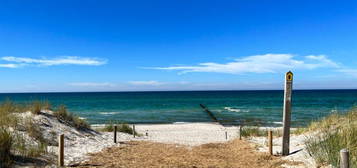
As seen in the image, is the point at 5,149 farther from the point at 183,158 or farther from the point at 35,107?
the point at 35,107

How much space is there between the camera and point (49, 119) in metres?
13.3

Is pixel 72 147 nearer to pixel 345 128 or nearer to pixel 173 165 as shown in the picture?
pixel 173 165

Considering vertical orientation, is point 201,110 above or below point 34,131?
below

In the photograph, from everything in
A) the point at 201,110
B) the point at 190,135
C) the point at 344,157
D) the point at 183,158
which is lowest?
the point at 201,110

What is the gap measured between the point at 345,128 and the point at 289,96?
1.94 metres

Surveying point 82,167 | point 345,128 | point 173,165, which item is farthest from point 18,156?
point 345,128

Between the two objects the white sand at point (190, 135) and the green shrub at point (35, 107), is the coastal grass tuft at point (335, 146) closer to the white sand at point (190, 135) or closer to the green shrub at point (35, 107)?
the white sand at point (190, 135)

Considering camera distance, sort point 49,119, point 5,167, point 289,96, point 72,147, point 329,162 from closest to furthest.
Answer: point 5,167 → point 329,162 → point 289,96 → point 72,147 → point 49,119

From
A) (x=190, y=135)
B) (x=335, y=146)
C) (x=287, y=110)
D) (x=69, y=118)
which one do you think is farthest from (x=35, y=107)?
(x=335, y=146)

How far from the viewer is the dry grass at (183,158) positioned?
8422 millimetres

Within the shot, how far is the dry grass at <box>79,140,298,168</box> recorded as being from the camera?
8.42 meters

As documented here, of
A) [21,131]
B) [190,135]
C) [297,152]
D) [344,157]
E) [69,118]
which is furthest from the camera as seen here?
[190,135]

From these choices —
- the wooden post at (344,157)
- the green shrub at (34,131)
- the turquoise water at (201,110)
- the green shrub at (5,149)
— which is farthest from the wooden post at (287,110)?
the green shrub at (34,131)

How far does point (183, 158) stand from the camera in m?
9.56
